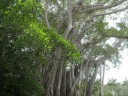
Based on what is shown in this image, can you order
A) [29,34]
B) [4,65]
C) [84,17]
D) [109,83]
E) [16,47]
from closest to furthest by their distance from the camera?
[29,34], [16,47], [4,65], [84,17], [109,83]

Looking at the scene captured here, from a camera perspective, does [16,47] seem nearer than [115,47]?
Yes

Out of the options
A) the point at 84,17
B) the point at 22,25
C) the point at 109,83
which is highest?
the point at 84,17

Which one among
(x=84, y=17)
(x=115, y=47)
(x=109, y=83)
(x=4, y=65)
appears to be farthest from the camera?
(x=109, y=83)

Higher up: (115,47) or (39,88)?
(115,47)

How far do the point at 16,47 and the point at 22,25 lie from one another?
1.58 feet

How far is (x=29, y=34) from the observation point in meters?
5.24

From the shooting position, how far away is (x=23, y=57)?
5.96 m

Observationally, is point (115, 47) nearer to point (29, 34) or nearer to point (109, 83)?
point (29, 34)

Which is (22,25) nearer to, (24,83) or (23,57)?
(23,57)

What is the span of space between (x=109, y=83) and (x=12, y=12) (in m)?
15.4

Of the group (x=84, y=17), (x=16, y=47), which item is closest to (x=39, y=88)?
(x=16, y=47)

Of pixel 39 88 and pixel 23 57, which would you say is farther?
pixel 39 88

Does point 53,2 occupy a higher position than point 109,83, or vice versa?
point 53,2

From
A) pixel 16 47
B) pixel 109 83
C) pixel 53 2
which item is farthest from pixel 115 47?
pixel 109 83
